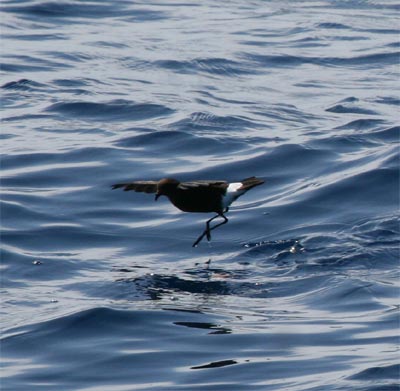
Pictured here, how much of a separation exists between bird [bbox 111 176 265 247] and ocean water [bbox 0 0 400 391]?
1.54ft

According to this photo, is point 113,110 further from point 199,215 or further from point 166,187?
point 166,187

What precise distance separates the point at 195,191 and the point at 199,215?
1693 millimetres

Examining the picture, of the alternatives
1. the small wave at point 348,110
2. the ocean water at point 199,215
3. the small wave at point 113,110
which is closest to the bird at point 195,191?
the ocean water at point 199,215

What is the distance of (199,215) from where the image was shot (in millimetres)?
10672

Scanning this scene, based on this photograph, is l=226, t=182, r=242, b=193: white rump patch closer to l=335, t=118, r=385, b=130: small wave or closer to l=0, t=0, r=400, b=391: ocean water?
l=0, t=0, r=400, b=391: ocean water

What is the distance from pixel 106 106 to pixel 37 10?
246 inches

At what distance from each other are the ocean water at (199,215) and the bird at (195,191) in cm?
47

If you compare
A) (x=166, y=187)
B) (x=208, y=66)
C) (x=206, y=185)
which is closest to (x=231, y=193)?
(x=206, y=185)

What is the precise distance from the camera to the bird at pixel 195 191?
349 inches

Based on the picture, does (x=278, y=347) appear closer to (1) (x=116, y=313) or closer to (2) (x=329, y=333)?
(2) (x=329, y=333)

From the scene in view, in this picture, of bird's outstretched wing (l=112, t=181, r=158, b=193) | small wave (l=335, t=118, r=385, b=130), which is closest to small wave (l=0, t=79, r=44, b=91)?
small wave (l=335, t=118, r=385, b=130)

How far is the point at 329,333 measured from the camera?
24.1ft

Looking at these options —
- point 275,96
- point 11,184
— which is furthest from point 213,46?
point 11,184

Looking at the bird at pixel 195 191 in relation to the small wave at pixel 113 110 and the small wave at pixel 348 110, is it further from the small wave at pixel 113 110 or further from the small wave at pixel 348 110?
the small wave at pixel 348 110
